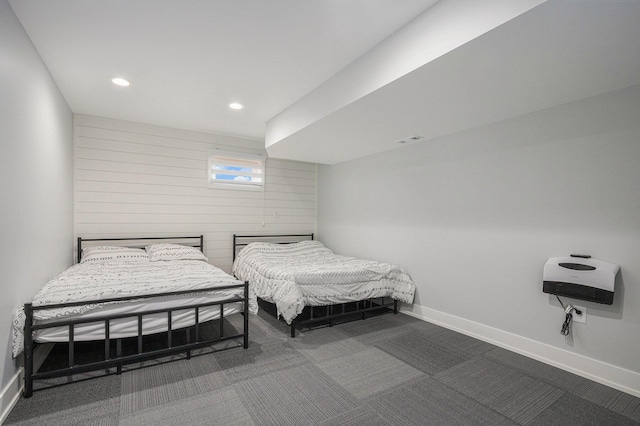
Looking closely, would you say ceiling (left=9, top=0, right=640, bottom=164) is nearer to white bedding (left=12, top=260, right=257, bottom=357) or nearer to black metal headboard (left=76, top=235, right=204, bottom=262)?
black metal headboard (left=76, top=235, right=204, bottom=262)

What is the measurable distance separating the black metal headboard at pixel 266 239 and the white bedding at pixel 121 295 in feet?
5.95

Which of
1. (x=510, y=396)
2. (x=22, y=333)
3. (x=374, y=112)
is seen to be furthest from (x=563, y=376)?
(x=22, y=333)

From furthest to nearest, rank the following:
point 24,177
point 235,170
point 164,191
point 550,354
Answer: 1. point 235,170
2. point 164,191
3. point 550,354
4. point 24,177

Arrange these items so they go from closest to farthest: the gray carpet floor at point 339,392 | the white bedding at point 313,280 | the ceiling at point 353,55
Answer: the ceiling at point 353,55 → the gray carpet floor at point 339,392 → the white bedding at point 313,280

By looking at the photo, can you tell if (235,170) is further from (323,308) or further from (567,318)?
(567,318)

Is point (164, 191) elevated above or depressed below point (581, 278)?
above

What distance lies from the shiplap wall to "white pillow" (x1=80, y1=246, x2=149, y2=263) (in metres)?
0.37

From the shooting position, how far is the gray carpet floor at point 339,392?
195cm

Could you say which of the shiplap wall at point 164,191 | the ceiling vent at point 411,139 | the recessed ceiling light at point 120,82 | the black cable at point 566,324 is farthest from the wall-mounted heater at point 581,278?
the recessed ceiling light at point 120,82

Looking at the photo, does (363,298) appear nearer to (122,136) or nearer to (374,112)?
(374,112)

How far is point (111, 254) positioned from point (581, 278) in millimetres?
4872

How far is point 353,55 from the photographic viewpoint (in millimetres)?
2529

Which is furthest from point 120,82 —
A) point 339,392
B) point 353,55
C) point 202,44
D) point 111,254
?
point 339,392

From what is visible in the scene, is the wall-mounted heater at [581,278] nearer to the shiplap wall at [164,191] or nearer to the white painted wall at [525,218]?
the white painted wall at [525,218]
